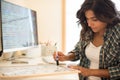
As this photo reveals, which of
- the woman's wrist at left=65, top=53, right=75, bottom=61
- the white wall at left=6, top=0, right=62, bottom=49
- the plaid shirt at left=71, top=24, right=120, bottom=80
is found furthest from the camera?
the white wall at left=6, top=0, right=62, bottom=49

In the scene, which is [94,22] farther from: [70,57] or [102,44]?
[70,57]

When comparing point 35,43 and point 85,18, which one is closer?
point 85,18

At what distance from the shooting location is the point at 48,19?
252 cm

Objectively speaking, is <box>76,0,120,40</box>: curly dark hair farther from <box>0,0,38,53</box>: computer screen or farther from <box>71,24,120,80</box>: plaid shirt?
<box>0,0,38,53</box>: computer screen

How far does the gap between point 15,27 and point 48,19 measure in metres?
1.08

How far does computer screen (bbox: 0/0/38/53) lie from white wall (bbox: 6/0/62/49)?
57 centimetres

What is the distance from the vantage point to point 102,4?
133 cm

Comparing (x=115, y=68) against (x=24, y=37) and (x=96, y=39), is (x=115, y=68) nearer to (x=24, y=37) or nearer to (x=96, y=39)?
(x=96, y=39)

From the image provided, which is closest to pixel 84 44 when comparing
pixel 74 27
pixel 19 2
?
pixel 19 2

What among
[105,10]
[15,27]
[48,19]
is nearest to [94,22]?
[105,10]

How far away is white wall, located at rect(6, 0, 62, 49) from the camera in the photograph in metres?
2.43

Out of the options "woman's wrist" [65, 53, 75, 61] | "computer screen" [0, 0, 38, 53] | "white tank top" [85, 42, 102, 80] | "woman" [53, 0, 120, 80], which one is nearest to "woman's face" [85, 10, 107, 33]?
"woman" [53, 0, 120, 80]

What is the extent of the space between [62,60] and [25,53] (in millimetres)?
549

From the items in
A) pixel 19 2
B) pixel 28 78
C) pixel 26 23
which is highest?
pixel 19 2
